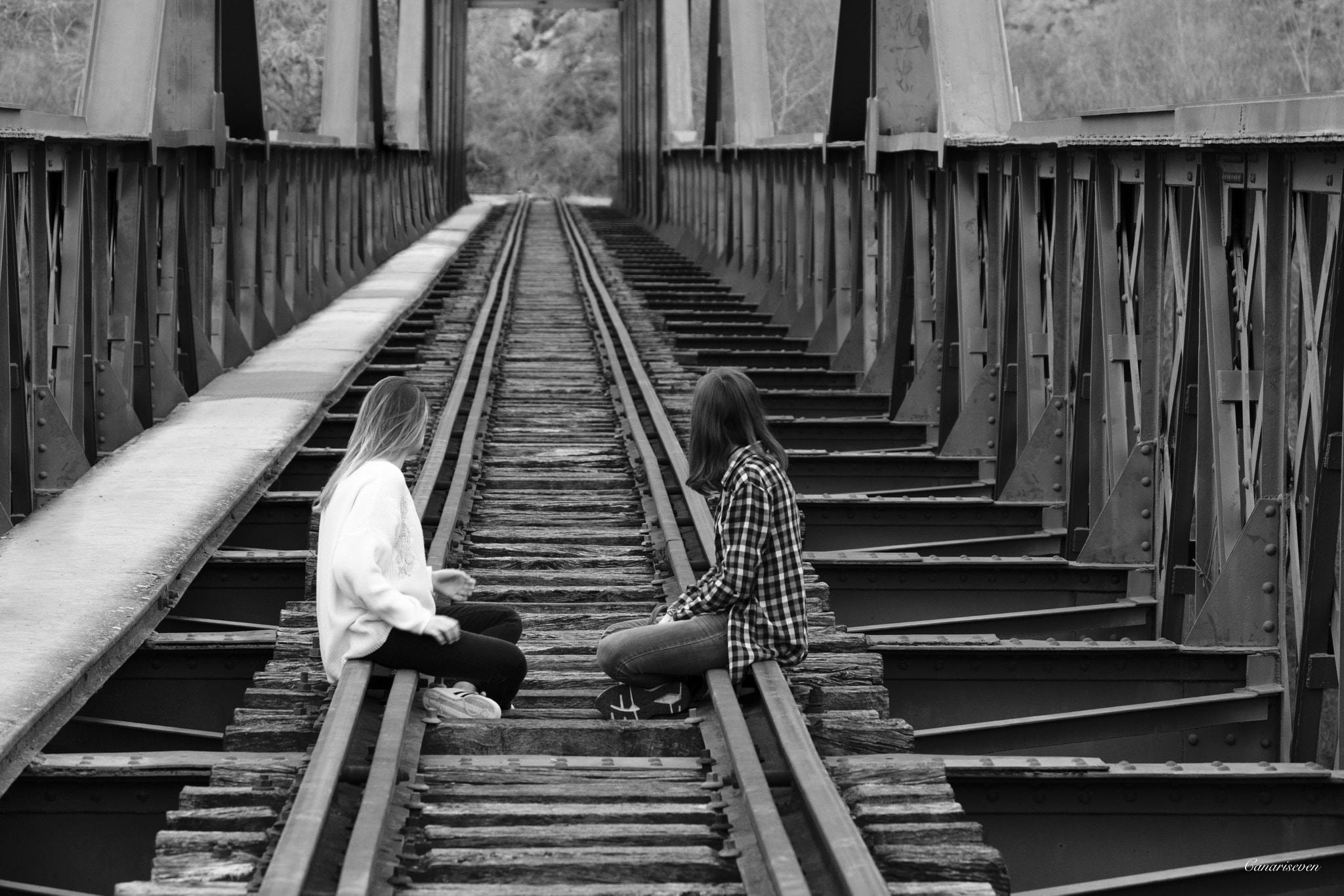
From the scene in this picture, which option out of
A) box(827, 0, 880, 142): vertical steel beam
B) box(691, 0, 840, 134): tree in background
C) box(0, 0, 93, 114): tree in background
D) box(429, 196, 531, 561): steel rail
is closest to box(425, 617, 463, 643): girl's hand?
box(429, 196, 531, 561): steel rail

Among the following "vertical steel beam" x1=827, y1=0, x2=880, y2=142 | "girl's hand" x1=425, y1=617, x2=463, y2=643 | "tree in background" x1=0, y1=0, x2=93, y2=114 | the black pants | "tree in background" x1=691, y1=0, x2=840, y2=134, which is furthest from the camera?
"tree in background" x1=691, y1=0, x2=840, y2=134

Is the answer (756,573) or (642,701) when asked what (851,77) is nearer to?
(756,573)

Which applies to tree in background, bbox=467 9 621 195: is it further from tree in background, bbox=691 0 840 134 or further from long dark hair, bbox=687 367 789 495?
long dark hair, bbox=687 367 789 495

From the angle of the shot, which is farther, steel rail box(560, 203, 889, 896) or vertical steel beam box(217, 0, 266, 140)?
vertical steel beam box(217, 0, 266, 140)

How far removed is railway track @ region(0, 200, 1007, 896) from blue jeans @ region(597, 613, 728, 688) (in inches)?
6.4

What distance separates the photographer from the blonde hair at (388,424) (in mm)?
4828

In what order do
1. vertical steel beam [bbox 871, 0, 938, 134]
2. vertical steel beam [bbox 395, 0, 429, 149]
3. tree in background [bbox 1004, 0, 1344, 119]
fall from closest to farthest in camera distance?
vertical steel beam [bbox 871, 0, 938, 134] < tree in background [bbox 1004, 0, 1344, 119] < vertical steel beam [bbox 395, 0, 429, 149]

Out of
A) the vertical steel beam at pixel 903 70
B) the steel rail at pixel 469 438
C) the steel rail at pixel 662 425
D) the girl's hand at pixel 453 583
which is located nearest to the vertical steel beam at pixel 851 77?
the vertical steel beam at pixel 903 70

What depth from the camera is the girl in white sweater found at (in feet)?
15.7

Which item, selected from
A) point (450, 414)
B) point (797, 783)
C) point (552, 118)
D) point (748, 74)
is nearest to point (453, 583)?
point (797, 783)

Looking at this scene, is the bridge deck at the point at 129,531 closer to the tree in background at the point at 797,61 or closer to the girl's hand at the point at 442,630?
the girl's hand at the point at 442,630

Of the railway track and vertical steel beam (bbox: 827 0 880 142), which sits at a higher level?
vertical steel beam (bbox: 827 0 880 142)

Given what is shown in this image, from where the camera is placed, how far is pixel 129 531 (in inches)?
294

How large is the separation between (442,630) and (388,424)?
0.61m
